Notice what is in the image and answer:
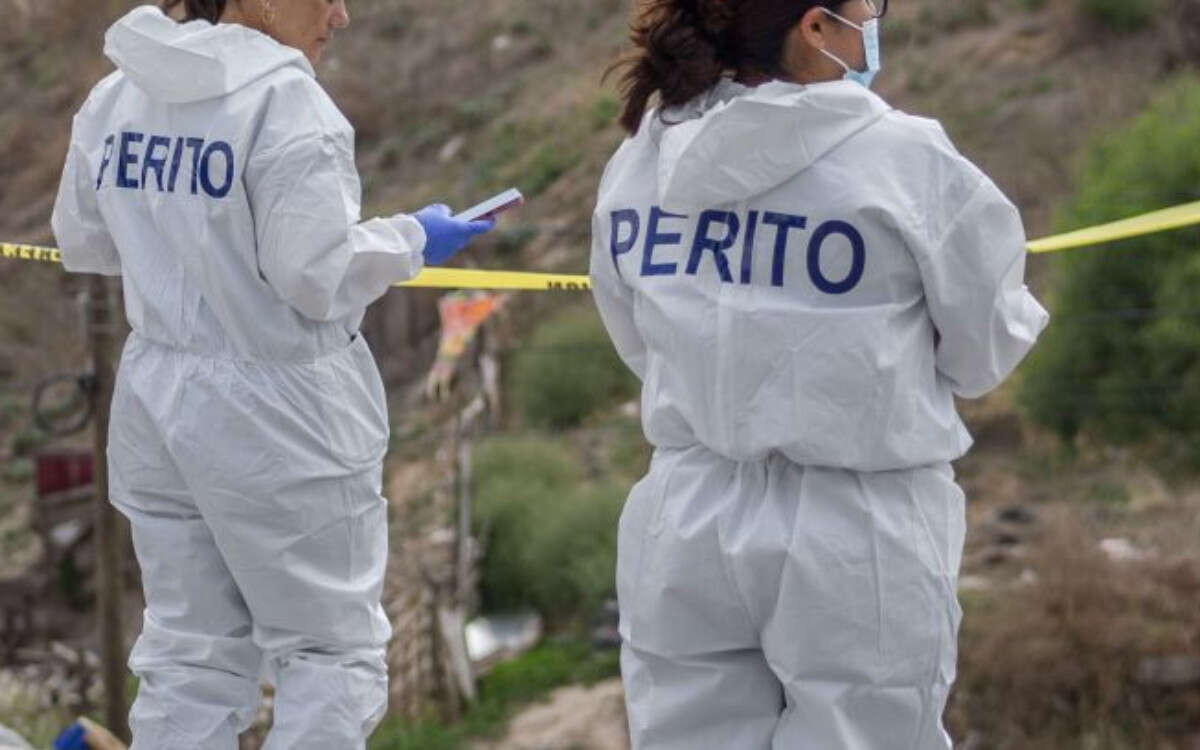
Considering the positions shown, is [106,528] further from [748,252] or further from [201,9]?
[748,252]

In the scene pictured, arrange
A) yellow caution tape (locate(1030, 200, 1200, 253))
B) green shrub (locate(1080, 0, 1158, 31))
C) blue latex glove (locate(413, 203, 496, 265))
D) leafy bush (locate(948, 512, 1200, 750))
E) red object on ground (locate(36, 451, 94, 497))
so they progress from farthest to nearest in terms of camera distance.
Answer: green shrub (locate(1080, 0, 1158, 31))
red object on ground (locate(36, 451, 94, 497))
leafy bush (locate(948, 512, 1200, 750))
yellow caution tape (locate(1030, 200, 1200, 253))
blue latex glove (locate(413, 203, 496, 265))

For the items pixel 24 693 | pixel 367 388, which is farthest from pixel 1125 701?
pixel 367 388

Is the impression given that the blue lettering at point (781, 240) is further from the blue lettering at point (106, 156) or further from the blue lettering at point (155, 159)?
the blue lettering at point (106, 156)

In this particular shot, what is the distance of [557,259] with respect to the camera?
76.3 ft

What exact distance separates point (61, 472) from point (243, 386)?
12846 mm

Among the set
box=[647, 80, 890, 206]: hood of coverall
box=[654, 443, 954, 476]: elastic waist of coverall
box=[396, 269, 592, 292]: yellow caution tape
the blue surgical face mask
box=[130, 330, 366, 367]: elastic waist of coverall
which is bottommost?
box=[396, 269, 592, 292]: yellow caution tape

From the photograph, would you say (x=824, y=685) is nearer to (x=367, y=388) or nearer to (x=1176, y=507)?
(x=367, y=388)

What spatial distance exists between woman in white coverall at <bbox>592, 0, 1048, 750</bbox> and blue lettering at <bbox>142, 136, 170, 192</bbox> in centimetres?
80

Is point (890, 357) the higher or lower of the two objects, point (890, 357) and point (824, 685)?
the higher

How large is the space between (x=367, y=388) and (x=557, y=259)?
19.6m

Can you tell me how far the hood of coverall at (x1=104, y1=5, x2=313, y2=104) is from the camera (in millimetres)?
3561

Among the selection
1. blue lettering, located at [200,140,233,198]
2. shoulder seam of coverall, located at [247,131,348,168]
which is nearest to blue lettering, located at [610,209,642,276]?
shoulder seam of coverall, located at [247,131,348,168]

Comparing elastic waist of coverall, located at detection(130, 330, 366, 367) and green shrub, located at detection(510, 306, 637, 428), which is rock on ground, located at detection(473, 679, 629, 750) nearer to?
green shrub, located at detection(510, 306, 637, 428)

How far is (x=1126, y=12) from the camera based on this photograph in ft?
78.0
